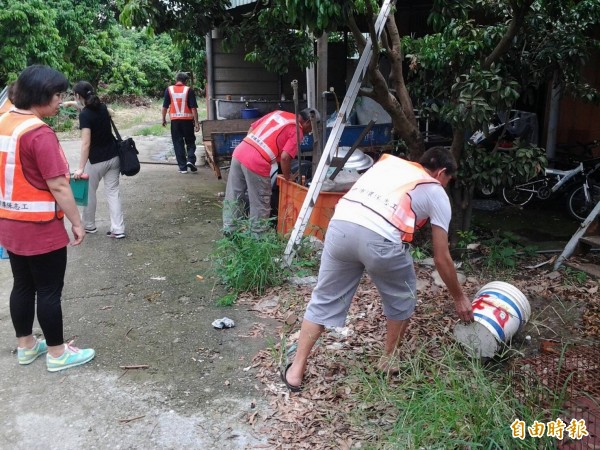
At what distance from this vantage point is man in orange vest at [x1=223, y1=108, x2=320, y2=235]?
→ 5465 mm

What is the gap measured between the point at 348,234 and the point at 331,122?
5.22m

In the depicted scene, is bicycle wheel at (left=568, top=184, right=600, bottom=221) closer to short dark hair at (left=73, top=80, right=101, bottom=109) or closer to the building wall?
the building wall

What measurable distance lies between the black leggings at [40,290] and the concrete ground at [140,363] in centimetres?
32

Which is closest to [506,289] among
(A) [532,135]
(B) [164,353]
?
(B) [164,353]

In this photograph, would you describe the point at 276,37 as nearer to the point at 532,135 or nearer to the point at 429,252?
the point at 429,252

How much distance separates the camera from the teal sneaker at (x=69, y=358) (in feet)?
11.9

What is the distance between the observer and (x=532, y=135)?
8.62m

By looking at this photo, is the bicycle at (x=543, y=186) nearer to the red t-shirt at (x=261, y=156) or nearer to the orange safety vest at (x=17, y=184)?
the red t-shirt at (x=261, y=156)

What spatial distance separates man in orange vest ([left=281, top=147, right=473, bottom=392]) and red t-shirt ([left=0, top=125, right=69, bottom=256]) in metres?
1.66

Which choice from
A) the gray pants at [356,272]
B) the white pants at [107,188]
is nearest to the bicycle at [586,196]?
the gray pants at [356,272]

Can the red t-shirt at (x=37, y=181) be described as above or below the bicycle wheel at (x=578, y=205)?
above

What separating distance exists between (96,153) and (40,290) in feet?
9.07

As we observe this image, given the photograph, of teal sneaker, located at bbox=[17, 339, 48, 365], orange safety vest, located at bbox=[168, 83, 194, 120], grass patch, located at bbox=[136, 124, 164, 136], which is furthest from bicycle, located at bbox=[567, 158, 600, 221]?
grass patch, located at bbox=[136, 124, 164, 136]

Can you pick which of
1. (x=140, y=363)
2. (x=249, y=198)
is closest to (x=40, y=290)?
(x=140, y=363)
